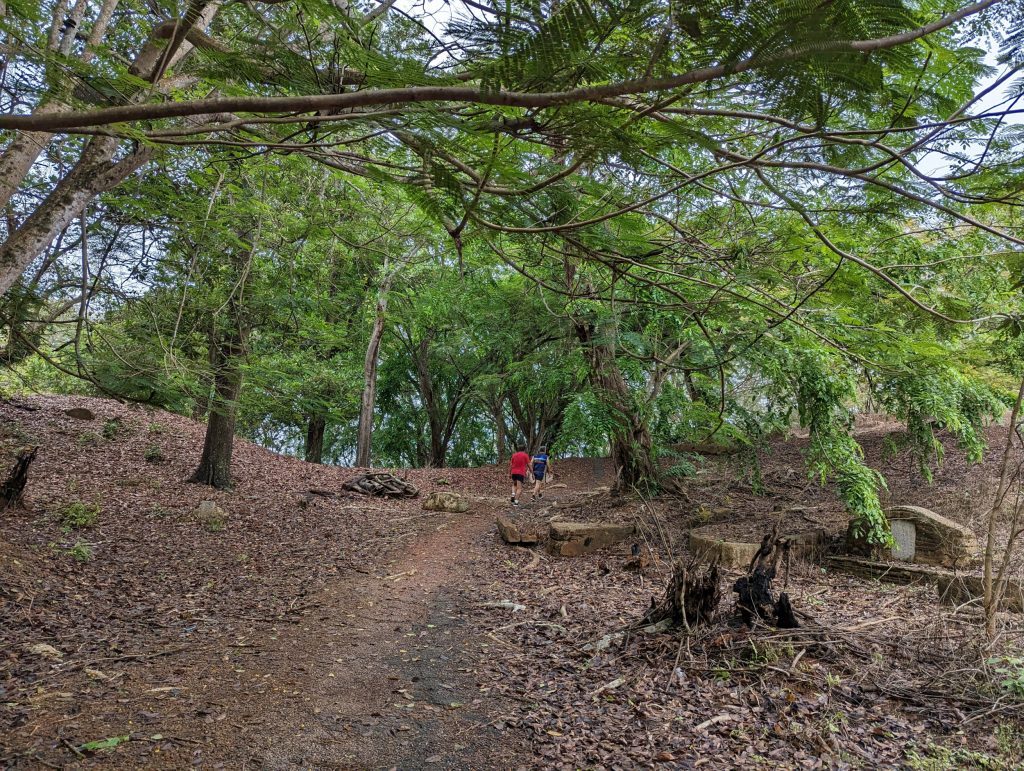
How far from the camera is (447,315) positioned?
1703 centimetres

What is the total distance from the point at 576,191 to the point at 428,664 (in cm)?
356

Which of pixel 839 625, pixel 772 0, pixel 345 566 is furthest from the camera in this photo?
pixel 345 566

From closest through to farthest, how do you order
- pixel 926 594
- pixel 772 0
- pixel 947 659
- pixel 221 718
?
pixel 772 0
pixel 221 718
pixel 947 659
pixel 926 594

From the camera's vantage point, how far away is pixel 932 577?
611cm

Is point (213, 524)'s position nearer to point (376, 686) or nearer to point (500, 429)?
point (376, 686)

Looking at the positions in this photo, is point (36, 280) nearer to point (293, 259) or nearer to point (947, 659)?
point (293, 259)

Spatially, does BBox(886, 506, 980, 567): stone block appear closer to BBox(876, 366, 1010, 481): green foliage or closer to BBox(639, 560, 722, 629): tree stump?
BBox(876, 366, 1010, 481): green foliage

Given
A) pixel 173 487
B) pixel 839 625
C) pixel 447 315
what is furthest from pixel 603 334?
pixel 447 315

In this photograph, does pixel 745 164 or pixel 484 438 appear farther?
pixel 484 438

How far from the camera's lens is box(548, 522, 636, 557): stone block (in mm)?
7867

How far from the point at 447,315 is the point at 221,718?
1418 cm

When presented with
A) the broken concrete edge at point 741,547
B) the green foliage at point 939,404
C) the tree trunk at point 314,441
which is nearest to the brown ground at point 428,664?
the broken concrete edge at point 741,547

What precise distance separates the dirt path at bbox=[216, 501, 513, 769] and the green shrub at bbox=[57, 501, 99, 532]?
10.7 ft

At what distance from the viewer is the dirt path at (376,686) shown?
3.23m
